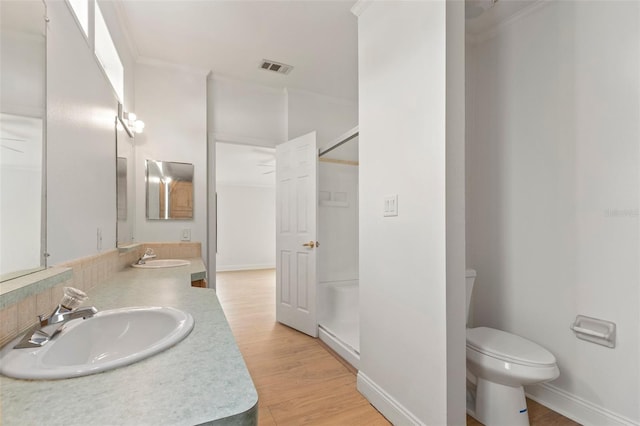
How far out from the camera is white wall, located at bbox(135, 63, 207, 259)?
112 inches

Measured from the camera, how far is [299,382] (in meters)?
1.95

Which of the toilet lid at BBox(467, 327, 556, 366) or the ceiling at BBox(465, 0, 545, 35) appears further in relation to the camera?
the ceiling at BBox(465, 0, 545, 35)

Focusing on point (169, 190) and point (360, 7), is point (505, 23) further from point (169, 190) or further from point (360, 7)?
point (169, 190)

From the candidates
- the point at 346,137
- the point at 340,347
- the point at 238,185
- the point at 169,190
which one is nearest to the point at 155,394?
the point at 340,347

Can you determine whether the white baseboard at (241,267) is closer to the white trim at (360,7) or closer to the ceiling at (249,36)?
the ceiling at (249,36)

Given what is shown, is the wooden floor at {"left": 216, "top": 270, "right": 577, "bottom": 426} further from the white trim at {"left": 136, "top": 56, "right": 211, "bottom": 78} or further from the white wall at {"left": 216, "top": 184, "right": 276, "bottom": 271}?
the white wall at {"left": 216, "top": 184, "right": 276, "bottom": 271}

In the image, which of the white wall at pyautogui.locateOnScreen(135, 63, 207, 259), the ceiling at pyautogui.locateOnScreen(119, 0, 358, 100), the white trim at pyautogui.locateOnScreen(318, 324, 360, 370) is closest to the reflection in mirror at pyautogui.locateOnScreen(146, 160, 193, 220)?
the white wall at pyautogui.locateOnScreen(135, 63, 207, 259)

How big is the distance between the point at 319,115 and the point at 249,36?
1339mm

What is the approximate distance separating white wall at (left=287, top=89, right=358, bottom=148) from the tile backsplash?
2205mm

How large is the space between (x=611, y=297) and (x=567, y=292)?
21 cm

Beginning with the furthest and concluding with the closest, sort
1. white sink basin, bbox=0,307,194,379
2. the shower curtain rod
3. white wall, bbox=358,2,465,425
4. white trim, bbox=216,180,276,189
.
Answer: white trim, bbox=216,180,276,189
the shower curtain rod
white wall, bbox=358,2,465,425
white sink basin, bbox=0,307,194,379

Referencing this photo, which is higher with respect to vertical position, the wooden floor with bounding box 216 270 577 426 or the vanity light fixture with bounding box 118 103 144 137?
the vanity light fixture with bounding box 118 103 144 137

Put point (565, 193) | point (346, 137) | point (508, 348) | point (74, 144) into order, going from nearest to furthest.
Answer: point (74, 144)
point (508, 348)
point (565, 193)
point (346, 137)

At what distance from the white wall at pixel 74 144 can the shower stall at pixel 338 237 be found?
6.01ft
